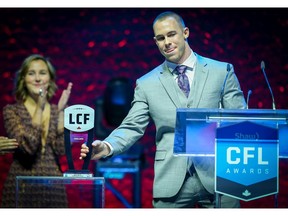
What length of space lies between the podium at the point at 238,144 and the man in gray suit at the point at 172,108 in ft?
1.37

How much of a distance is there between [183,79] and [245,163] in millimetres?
925

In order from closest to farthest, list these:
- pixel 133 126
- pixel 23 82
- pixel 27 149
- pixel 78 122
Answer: pixel 78 122
pixel 133 126
pixel 27 149
pixel 23 82

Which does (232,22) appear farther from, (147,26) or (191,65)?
(191,65)

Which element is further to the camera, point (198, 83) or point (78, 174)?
point (198, 83)

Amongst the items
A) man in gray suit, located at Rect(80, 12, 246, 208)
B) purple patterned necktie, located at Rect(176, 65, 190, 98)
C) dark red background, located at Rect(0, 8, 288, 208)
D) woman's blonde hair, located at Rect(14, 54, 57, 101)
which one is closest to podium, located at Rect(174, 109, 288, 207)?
man in gray suit, located at Rect(80, 12, 246, 208)

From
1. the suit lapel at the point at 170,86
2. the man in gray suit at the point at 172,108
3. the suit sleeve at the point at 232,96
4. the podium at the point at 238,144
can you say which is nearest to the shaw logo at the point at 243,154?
the podium at the point at 238,144

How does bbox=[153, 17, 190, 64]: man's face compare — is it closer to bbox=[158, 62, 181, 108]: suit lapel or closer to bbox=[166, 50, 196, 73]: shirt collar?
bbox=[166, 50, 196, 73]: shirt collar

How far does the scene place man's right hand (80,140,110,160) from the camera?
3842 mm

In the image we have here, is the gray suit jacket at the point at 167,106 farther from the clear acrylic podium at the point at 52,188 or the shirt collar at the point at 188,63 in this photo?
the clear acrylic podium at the point at 52,188

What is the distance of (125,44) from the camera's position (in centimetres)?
550

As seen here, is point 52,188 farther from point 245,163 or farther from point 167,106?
point 245,163

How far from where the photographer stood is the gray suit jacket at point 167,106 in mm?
4133

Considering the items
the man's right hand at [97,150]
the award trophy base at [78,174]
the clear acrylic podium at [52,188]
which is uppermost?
the man's right hand at [97,150]

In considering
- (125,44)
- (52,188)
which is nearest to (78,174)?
(52,188)
